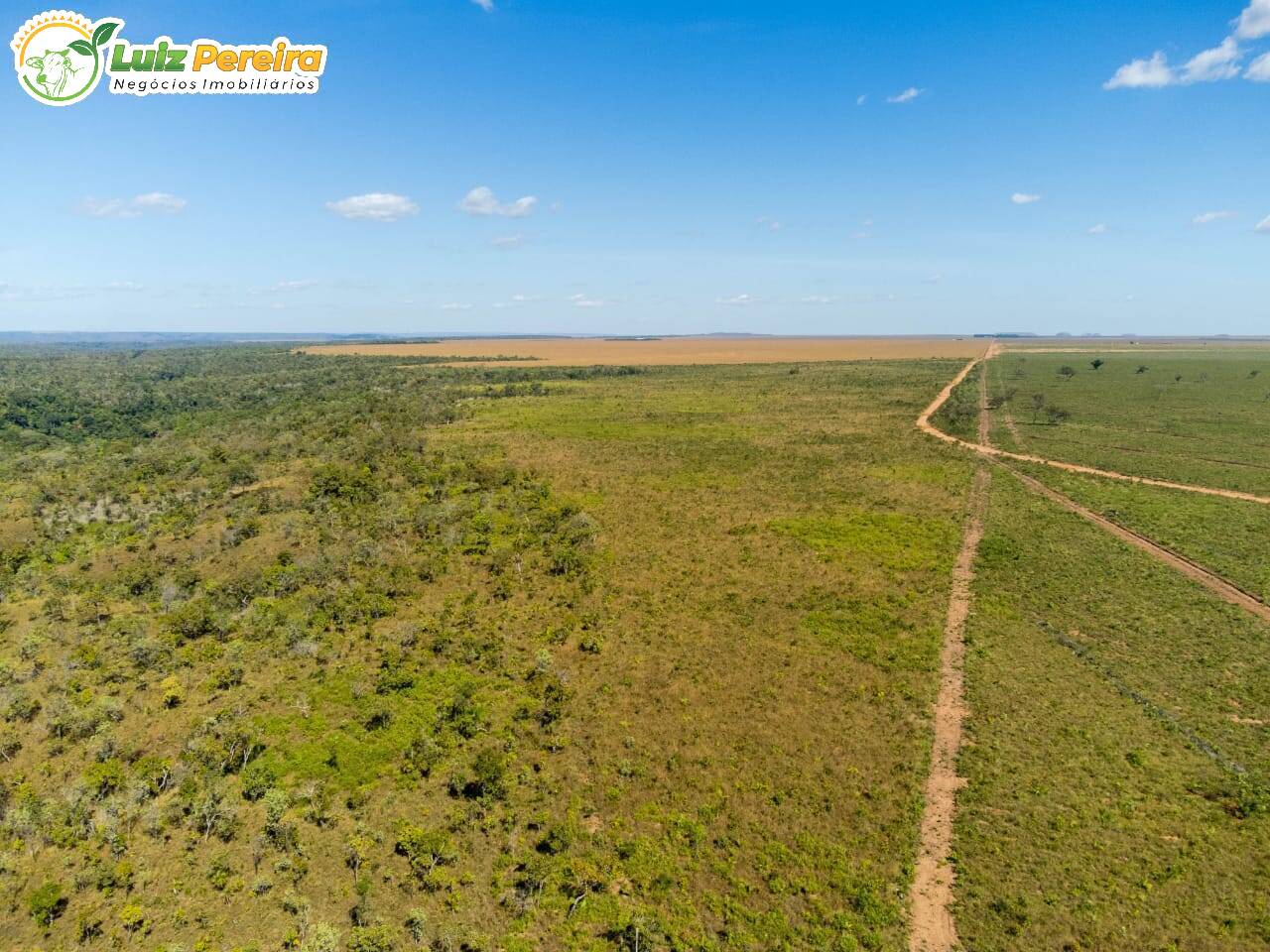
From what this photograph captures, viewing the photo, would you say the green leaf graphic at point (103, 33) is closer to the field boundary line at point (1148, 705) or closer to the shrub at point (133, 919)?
the shrub at point (133, 919)

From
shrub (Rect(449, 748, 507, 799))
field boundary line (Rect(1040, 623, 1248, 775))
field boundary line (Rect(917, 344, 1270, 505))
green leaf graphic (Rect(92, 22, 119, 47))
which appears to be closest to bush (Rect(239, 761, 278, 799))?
shrub (Rect(449, 748, 507, 799))

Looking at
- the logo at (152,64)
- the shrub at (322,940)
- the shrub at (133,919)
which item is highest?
the logo at (152,64)

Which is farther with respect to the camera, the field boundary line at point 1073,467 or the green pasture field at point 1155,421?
the green pasture field at point 1155,421

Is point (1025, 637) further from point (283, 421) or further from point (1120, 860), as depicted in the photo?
point (283, 421)

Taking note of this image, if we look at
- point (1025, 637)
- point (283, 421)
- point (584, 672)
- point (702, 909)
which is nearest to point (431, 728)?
point (584, 672)

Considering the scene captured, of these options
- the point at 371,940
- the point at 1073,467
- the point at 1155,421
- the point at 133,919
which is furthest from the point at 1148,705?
the point at 1155,421

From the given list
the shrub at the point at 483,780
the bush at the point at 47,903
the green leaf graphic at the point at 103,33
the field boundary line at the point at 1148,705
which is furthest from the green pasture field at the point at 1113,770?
the green leaf graphic at the point at 103,33

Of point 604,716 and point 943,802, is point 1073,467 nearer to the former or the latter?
point 943,802
